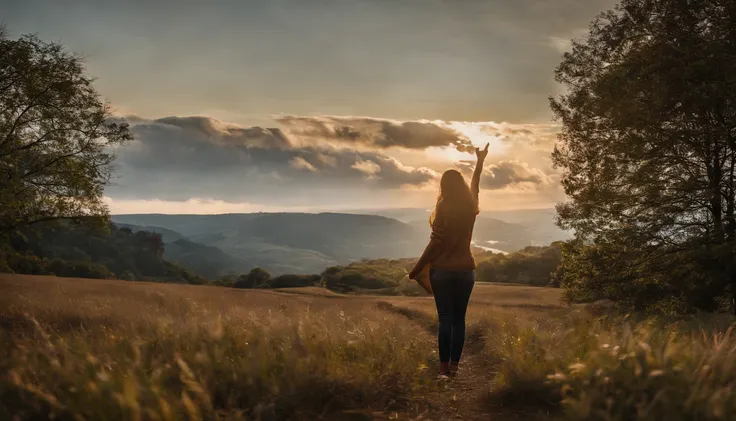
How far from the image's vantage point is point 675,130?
17.1 metres

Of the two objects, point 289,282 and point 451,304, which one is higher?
point 451,304

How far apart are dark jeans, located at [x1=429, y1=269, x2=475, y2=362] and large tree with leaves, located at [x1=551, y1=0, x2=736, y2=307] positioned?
459 inches

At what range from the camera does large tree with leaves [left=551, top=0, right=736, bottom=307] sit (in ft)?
52.0

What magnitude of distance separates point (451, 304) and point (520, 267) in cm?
6968

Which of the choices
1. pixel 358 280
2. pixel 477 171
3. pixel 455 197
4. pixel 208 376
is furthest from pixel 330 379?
pixel 358 280

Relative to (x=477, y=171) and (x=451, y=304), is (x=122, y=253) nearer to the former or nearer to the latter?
(x=477, y=171)

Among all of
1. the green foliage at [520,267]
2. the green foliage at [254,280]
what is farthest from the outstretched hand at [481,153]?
the green foliage at [254,280]

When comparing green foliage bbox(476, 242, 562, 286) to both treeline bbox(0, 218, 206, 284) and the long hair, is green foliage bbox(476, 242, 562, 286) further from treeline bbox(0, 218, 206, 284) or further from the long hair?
the long hair

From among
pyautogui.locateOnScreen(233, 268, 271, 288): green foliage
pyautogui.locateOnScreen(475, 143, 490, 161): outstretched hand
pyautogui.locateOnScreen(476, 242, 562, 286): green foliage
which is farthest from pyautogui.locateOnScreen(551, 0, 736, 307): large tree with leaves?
pyautogui.locateOnScreen(233, 268, 271, 288): green foliage

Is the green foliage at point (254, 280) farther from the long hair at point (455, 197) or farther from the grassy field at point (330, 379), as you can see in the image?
the grassy field at point (330, 379)

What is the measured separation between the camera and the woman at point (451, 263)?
749cm

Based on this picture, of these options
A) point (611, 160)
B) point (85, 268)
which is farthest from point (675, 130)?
point (85, 268)

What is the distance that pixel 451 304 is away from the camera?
752 cm

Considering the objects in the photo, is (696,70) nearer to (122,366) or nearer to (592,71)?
(592,71)
